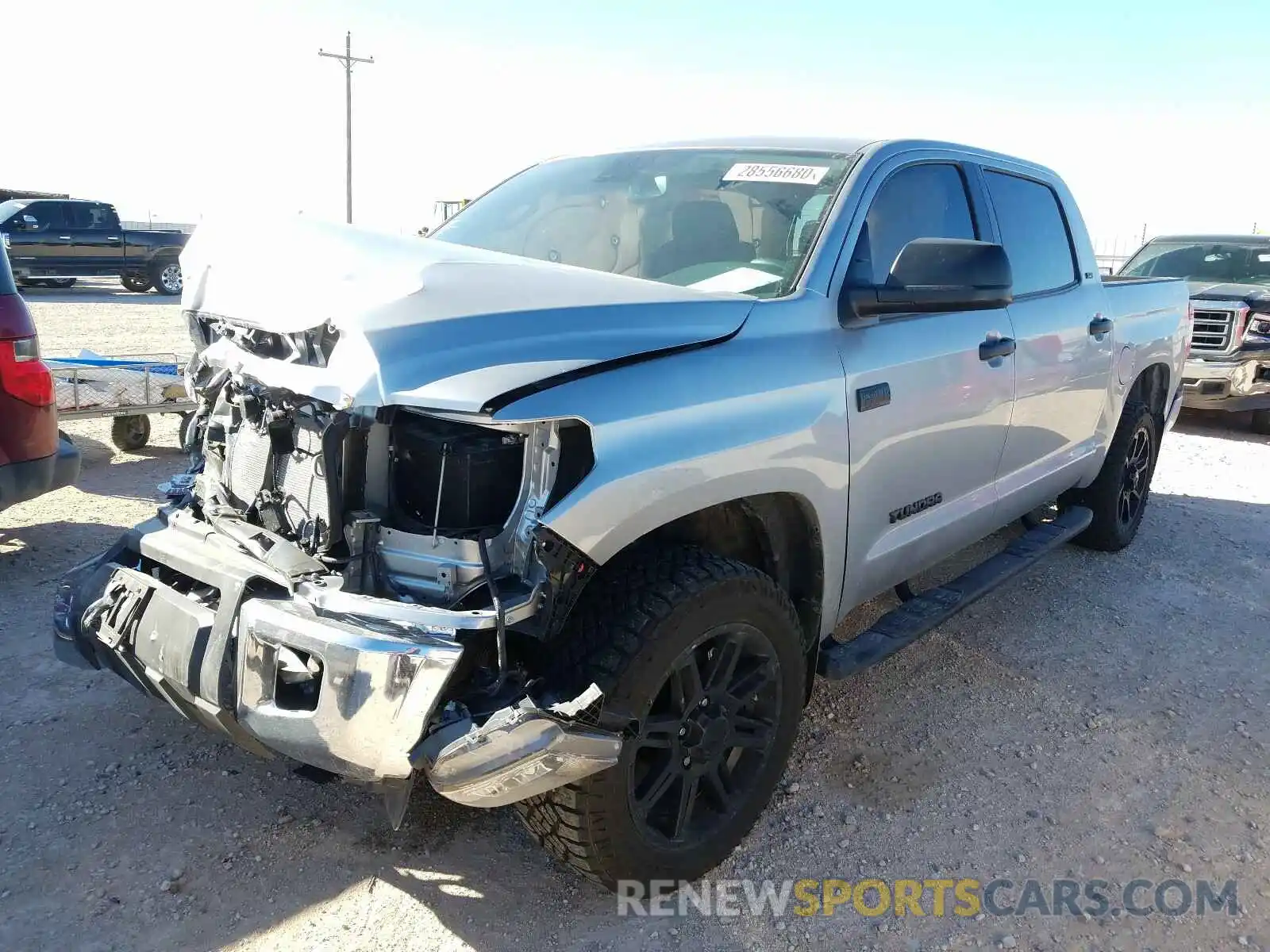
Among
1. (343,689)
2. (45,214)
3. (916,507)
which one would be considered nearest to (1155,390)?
(916,507)

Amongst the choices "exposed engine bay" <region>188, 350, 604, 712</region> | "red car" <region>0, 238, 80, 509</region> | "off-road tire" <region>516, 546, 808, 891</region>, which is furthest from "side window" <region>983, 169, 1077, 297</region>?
"red car" <region>0, 238, 80, 509</region>

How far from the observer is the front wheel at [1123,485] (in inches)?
205

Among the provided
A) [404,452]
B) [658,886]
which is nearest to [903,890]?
[658,886]

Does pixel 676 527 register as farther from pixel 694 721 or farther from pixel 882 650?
pixel 882 650

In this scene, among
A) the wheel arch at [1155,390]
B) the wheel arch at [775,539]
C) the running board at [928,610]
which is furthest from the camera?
the wheel arch at [1155,390]

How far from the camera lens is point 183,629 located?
2359mm

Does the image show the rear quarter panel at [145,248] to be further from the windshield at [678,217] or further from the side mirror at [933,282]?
the side mirror at [933,282]

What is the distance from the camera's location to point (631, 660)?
88.4 inches

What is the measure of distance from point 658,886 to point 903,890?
0.68 m

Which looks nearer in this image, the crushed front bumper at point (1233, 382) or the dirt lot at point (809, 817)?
the dirt lot at point (809, 817)

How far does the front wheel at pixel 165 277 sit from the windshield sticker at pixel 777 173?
66.0ft

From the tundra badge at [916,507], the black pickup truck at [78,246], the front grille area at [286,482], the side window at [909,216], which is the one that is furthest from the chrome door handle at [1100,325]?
the black pickup truck at [78,246]

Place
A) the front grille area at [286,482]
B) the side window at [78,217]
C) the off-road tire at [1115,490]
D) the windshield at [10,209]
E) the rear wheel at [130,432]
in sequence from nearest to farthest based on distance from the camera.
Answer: the front grille area at [286,482] → the off-road tire at [1115,490] → the rear wheel at [130,432] → the windshield at [10,209] → the side window at [78,217]

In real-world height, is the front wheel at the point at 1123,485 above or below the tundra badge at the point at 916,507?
below
